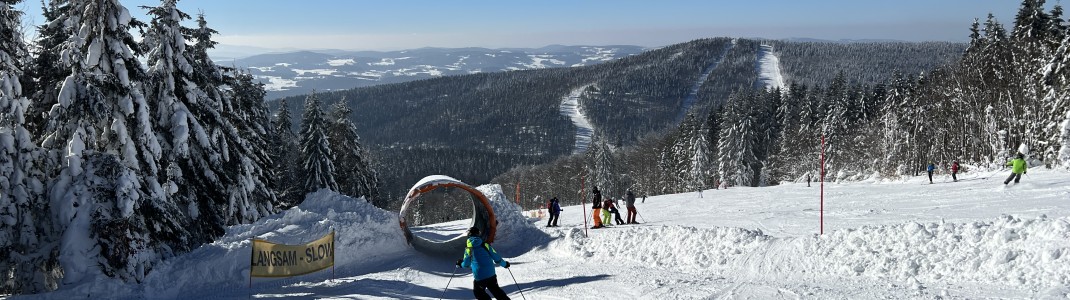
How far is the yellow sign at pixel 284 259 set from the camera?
14008 mm

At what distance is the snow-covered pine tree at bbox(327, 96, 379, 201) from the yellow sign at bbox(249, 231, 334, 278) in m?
19.8

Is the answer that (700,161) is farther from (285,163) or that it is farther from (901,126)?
(285,163)

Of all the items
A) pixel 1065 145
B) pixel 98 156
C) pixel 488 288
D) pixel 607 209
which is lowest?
pixel 607 209

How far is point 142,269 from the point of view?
1345 centimetres

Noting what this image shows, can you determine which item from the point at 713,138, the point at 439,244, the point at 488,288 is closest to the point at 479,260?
the point at 488,288

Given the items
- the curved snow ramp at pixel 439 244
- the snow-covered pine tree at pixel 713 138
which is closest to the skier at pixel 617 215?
the curved snow ramp at pixel 439 244

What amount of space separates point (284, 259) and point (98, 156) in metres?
4.71

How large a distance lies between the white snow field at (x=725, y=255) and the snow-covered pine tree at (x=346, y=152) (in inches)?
597

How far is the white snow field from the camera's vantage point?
9570 mm

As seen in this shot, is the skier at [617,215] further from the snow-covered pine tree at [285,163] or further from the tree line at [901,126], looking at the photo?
the snow-covered pine tree at [285,163]

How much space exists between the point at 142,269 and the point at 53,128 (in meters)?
3.75

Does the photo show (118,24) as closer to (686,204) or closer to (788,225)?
(788,225)

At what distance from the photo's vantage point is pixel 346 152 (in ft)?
→ 116

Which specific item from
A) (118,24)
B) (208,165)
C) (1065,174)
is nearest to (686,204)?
(1065,174)
